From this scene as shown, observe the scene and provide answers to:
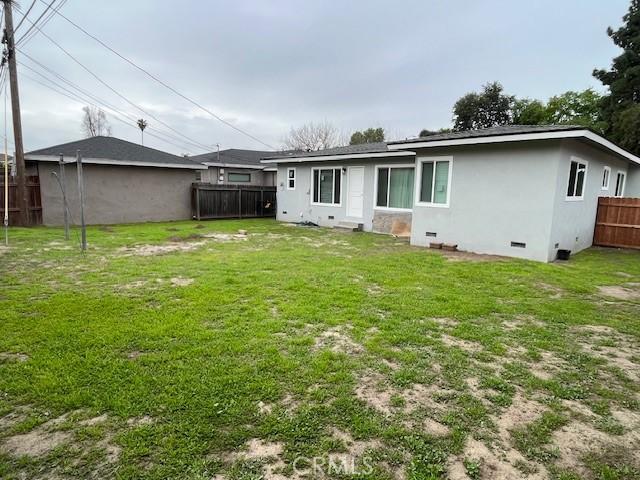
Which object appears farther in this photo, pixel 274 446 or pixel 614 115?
pixel 614 115

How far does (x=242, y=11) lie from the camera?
462 inches

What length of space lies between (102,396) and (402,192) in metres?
10.3

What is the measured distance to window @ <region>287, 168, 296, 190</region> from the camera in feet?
49.3

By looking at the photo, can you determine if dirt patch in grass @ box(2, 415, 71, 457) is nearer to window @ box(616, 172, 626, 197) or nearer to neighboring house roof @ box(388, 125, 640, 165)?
neighboring house roof @ box(388, 125, 640, 165)

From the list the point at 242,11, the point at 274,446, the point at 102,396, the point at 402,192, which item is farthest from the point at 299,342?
the point at 242,11

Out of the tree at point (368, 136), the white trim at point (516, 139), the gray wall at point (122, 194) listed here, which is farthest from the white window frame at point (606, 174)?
the tree at point (368, 136)

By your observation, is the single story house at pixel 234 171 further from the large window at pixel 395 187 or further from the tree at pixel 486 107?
the tree at pixel 486 107

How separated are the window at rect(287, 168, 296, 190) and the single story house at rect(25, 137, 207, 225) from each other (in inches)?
166

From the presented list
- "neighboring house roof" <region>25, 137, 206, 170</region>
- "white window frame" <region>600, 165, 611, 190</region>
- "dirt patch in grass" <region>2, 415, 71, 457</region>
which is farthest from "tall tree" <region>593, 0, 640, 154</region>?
"dirt patch in grass" <region>2, 415, 71, 457</region>

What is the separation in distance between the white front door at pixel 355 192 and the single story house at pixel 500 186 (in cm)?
44

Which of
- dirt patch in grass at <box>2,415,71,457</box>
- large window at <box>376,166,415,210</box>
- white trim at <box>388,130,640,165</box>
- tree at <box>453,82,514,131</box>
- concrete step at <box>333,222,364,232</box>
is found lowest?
dirt patch in grass at <box>2,415,71,457</box>

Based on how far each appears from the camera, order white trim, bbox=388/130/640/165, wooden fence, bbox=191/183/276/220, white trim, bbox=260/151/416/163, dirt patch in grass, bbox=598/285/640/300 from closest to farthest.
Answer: dirt patch in grass, bbox=598/285/640/300 → white trim, bbox=388/130/640/165 → white trim, bbox=260/151/416/163 → wooden fence, bbox=191/183/276/220

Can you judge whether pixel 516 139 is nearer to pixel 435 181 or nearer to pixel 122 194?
pixel 435 181

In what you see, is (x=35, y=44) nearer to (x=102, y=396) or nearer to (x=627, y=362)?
(x=102, y=396)
